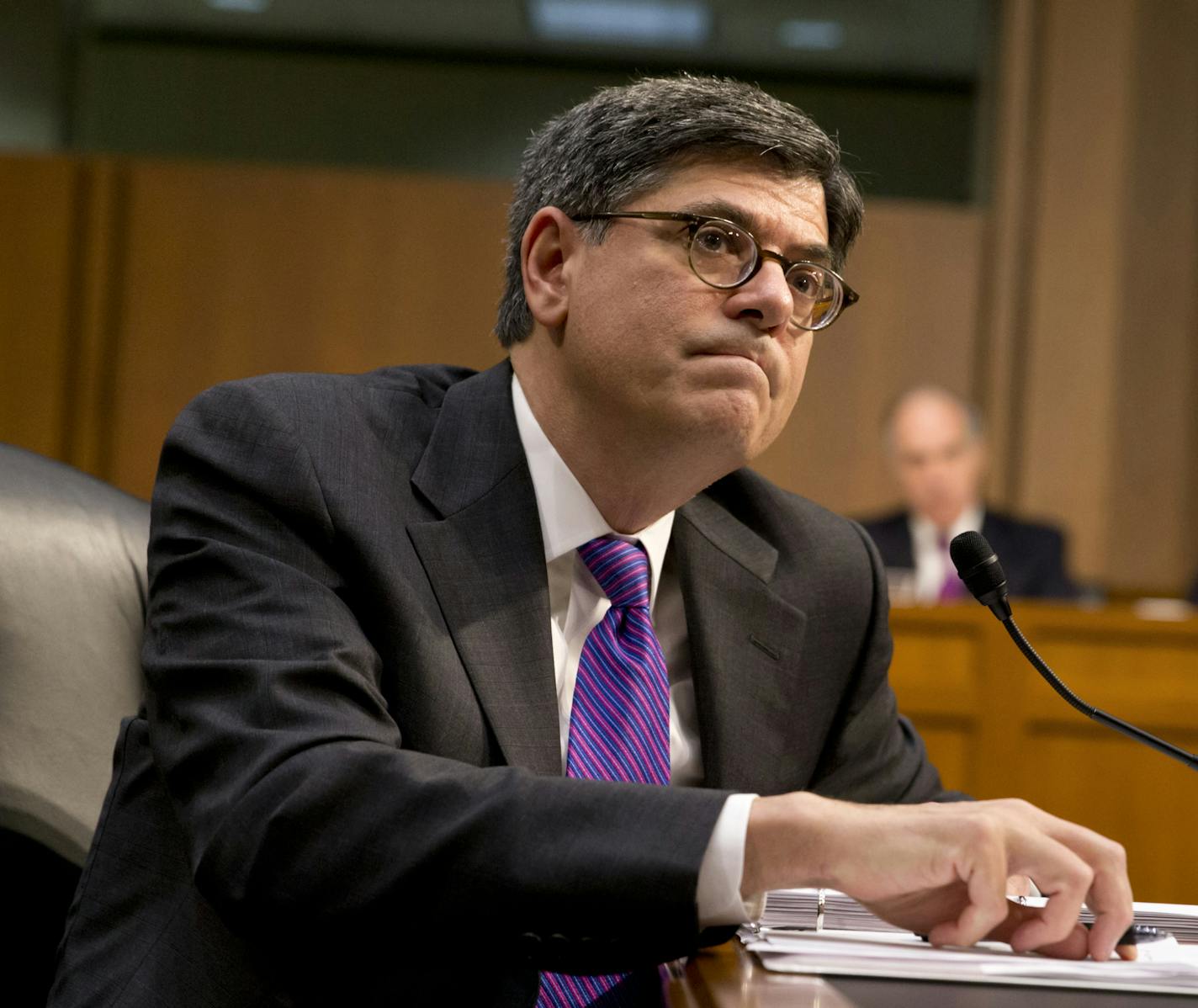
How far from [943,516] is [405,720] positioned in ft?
13.3

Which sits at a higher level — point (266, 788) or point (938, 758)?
point (266, 788)

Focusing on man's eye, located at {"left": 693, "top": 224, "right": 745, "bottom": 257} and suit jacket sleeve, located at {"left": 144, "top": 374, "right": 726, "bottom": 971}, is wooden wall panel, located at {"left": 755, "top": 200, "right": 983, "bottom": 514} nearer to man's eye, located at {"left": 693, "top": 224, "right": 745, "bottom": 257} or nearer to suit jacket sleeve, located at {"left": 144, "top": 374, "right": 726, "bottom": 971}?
man's eye, located at {"left": 693, "top": 224, "right": 745, "bottom": 257}

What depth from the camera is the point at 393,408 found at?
140 cm

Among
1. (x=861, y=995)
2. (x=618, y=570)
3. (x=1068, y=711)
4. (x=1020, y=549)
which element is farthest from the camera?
(x=1020, y=549)

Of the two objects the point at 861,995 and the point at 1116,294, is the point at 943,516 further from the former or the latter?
the point at 861,995

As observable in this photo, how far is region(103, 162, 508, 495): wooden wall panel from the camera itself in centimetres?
591

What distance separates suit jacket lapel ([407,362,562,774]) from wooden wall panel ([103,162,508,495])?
14.8ft

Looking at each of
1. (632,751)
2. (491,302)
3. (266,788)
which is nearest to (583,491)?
(632,751)

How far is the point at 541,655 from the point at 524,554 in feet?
0.34

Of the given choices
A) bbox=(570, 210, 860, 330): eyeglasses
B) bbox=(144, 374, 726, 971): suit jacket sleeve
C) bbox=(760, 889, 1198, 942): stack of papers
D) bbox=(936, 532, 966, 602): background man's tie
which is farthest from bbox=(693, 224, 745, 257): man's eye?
bbox=(936, 532, 966, 602): background man's tie

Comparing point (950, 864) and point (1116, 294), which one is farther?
point (1116, 294)

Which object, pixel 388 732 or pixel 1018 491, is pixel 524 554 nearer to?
pixel 388 732

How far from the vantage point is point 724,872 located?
0.97 meters

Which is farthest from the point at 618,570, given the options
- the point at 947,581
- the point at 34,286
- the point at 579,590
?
the point at 34,286
